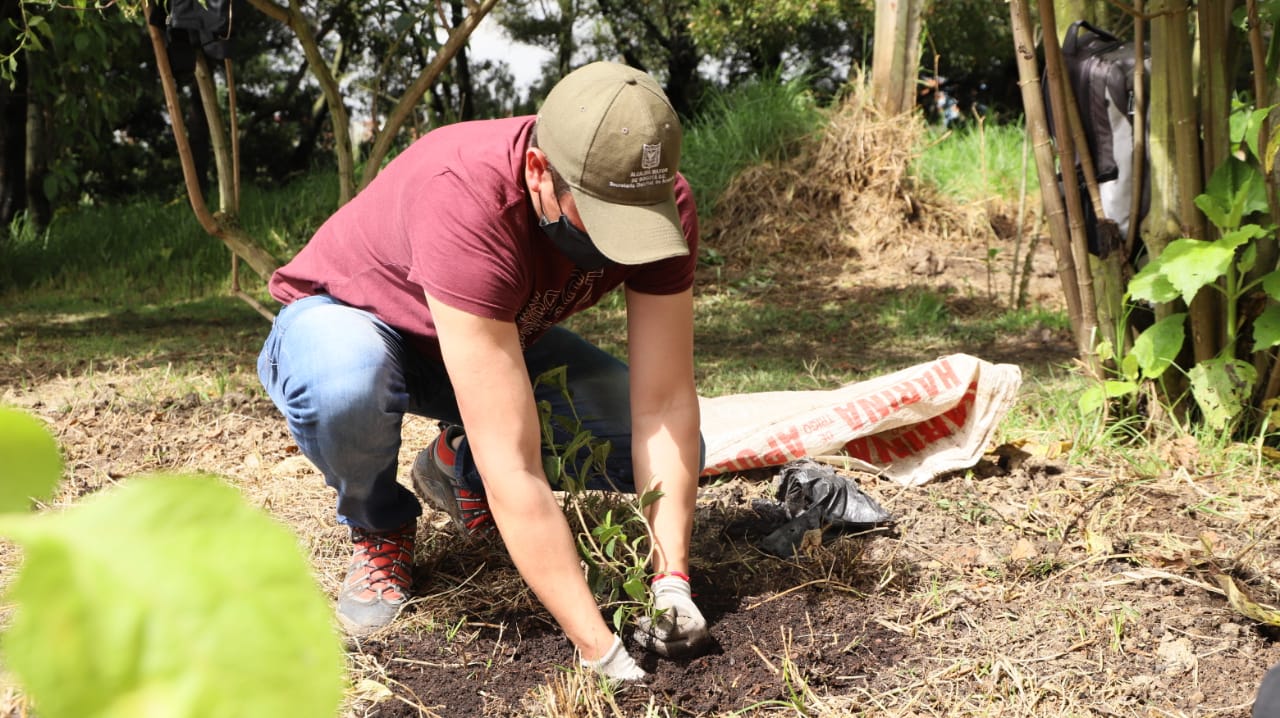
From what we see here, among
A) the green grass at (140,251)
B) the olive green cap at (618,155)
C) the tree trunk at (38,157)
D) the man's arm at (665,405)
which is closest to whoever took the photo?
the olive green cap at (618,155)

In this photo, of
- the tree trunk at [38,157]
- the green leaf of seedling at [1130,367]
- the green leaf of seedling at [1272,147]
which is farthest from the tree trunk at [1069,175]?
the tree trunk at [38,157]

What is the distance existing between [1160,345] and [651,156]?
1841 millimetres

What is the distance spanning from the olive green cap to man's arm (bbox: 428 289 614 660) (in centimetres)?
27

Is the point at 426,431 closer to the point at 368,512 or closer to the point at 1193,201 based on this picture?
the point at 368,512

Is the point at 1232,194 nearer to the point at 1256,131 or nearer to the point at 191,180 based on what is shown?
the point at 1256,131

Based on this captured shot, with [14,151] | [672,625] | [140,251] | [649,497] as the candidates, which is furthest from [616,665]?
[14,151]

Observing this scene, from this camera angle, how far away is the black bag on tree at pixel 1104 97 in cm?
375

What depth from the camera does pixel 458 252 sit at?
1.93 metres

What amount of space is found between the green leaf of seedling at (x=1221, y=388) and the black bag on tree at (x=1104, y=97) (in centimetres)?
79

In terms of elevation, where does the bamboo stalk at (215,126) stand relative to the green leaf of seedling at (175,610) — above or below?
above

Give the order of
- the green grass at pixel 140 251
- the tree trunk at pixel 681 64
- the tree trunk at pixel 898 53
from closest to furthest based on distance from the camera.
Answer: the green grass at pixel 140 251 < the tree trunk at pixel 898 53 < the tree trunk at pixel 681 64

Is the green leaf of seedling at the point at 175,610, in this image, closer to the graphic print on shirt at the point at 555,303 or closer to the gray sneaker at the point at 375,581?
the graphic print on shirt at the point at 555,303

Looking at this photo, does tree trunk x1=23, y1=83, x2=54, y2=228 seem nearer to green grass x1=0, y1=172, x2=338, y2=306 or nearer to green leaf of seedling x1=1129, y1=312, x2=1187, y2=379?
green grass x1=0, y1=172, x2=338, y2=306

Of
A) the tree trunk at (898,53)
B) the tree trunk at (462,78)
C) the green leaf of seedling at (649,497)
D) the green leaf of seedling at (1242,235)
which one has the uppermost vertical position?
the tree trunk at (462,78)
